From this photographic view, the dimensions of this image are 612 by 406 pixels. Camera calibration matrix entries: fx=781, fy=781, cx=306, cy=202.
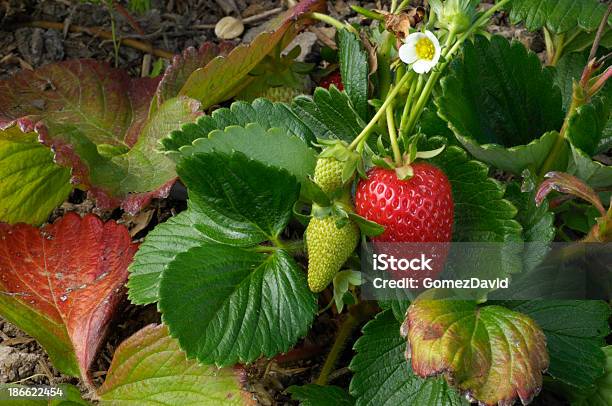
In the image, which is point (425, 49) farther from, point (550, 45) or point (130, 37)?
point (130, 37)

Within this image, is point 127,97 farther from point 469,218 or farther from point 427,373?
point 427,373

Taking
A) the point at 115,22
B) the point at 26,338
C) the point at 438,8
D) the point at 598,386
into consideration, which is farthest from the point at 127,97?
the point at 598,386

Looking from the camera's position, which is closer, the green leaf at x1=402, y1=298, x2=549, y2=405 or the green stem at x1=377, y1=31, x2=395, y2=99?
the green leaf at x1=402, y1=298, x2=549, y2=405

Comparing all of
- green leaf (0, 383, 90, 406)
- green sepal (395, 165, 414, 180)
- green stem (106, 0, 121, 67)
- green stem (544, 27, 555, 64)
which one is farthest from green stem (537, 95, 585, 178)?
green stem (106, 0, 121, 67)

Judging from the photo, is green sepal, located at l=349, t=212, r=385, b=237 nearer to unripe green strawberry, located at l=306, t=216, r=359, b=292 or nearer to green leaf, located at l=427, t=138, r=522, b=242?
unripe green strawberry, located at l=306, t=216, r=359, b=292

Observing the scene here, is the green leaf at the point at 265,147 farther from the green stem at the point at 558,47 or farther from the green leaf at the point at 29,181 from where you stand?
the green stem at the point at 558,47

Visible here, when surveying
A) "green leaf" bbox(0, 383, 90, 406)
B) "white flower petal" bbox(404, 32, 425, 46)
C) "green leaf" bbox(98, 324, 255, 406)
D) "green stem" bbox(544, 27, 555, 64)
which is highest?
"white flower petal" bbox(404, 32, 425, 46)

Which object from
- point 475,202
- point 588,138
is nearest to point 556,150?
point 588,138
